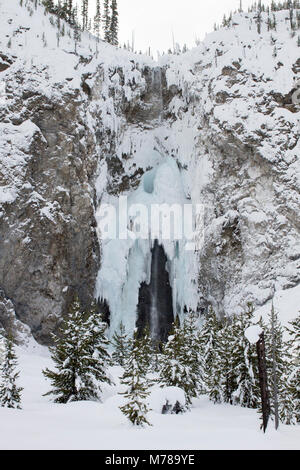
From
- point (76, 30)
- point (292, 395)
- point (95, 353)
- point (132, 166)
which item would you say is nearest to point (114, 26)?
point (76, 30)

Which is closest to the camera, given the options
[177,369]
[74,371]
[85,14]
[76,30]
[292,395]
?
[74,371]

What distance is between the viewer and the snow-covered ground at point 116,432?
343 inches

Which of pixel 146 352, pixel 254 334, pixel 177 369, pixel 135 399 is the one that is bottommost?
pixel 135 399

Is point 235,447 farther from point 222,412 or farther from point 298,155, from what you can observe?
point 298,155

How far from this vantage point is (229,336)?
68.1 ft

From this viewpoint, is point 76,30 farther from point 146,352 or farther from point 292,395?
Result: point 292,395

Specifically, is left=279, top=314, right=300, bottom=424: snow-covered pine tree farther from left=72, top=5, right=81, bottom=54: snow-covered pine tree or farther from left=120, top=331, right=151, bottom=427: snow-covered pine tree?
left=72, top=5, right=81, bottom=54: snow-covered pine tree

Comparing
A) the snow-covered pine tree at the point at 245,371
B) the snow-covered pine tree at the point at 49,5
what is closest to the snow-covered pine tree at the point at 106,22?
the snow-covered pine tree at the point at 49,5

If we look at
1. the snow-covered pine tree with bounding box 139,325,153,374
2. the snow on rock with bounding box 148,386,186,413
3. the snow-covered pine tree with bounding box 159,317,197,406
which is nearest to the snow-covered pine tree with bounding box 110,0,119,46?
the snow-covered pine tree with bounding box 139,325,153,374

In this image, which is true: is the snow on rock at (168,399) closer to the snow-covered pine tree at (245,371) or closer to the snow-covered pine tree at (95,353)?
the snow-covered pine tree at (95,353)

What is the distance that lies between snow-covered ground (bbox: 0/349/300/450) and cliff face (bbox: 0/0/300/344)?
55.0 ft

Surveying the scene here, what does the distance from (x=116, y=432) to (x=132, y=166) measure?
3286 centimetres

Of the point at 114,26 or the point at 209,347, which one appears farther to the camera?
the point at 114,26

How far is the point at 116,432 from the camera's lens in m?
10.3
